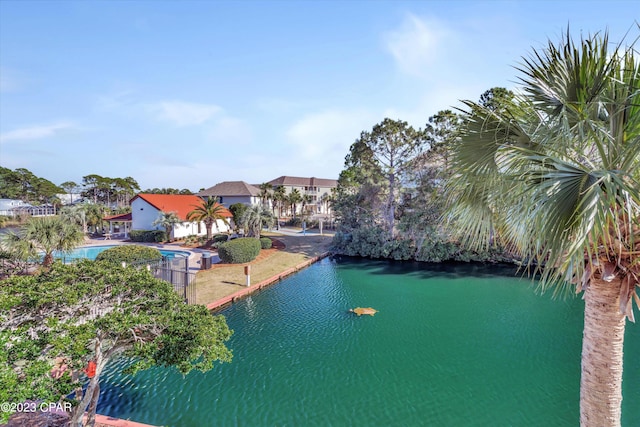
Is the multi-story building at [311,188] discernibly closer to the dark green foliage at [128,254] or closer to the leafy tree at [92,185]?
the leafy tree at [92,185]

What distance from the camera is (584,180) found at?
8.98ft

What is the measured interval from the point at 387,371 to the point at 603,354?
583cm

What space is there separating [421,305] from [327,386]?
7152 mm

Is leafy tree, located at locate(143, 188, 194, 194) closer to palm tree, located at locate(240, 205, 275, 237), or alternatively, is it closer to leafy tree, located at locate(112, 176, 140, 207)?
leafy tree, located at locate(112, 176, 140, 207)

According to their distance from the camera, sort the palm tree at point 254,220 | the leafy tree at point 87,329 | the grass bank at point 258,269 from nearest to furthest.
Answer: the leafy tree at point 87,329, the grass bank at point 258,269, the palm tree at point 254,220

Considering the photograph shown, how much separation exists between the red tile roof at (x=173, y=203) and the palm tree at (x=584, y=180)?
29195 millimetres

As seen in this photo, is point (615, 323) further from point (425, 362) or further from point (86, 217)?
point (86, 217)

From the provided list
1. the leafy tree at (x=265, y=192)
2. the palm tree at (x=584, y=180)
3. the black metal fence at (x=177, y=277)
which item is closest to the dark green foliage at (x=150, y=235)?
the leafy tree at (x=265, y=192)

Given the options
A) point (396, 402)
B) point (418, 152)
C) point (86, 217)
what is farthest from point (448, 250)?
point (86, 217)

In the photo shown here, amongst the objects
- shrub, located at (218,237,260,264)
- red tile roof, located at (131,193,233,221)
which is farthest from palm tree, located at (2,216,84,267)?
red tile roof, located at (131,193,233,221)

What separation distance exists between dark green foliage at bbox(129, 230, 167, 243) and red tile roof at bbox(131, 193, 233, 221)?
2.28 metres

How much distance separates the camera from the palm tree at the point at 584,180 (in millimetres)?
2703

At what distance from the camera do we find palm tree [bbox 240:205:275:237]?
25188 mm

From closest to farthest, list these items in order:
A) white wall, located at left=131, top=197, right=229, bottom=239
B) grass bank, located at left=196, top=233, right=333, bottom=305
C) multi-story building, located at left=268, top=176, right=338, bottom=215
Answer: grass bank, located at left=196, top=233, right=333, bottom=305
white wall, located at left=131, top=197, right=229, bottom=239
multi-story building, located at left=268, top=176, right=338, bottom=215
